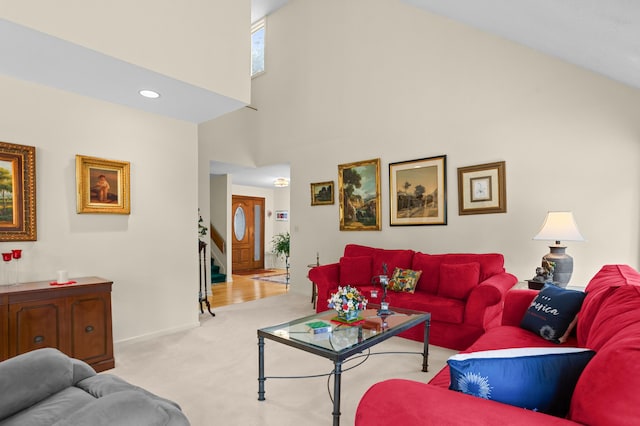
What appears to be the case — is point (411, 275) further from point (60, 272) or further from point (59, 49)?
point (59, 49)

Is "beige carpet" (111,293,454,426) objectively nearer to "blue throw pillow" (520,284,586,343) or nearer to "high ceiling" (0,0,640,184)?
"blue throw pillow" (520,284,586,343)

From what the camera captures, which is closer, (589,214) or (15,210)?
(15,210)

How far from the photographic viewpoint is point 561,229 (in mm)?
3252

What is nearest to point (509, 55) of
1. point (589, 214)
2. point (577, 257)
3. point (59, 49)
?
point (589, 214)

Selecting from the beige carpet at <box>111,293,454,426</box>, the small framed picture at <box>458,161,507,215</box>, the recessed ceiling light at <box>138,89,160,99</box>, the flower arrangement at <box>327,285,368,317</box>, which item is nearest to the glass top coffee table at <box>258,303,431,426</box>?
the flower arrangement at <box>327,285,368,317</box>

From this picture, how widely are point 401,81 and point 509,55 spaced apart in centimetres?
139

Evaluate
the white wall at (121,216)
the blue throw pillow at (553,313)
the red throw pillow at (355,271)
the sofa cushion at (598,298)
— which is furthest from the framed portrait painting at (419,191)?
the white wall at (121,216)

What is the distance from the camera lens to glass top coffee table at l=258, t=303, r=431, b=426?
2090 millimetres

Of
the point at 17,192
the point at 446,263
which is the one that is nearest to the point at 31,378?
the point at 17,192

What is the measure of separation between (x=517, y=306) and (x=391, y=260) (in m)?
1.94

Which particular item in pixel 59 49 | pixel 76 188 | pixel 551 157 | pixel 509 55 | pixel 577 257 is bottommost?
pixel 577 257

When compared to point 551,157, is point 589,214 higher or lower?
lower

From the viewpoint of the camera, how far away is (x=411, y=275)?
161 inches

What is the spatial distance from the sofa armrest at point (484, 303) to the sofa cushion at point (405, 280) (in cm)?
73
